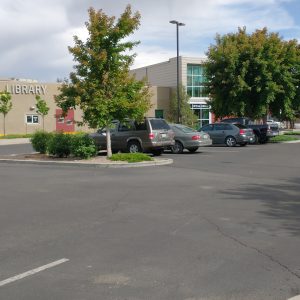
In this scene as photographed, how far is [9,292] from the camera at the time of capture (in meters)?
5.04

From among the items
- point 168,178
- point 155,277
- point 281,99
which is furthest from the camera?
point 281,99

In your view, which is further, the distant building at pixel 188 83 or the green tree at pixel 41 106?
the distant building at pixel 188 83

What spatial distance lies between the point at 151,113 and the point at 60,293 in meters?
53.6

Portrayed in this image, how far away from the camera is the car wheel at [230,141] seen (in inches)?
1170

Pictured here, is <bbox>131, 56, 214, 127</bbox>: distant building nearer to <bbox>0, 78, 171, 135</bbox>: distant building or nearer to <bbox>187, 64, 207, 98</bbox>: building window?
<bbox>187, 64, 207, 98</bbox>: building window

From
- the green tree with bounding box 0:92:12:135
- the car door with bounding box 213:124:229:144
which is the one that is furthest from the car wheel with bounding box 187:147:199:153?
the green tree with bounding box 0:92:12:135

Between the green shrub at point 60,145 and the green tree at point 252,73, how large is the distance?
1636 centimetres

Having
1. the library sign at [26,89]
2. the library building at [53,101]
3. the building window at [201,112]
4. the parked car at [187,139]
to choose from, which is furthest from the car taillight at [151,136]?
the building window at [201,112]

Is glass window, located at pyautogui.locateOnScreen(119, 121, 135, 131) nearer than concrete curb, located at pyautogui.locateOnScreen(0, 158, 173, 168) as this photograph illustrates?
No

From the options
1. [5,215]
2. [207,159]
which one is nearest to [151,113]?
[207,159]

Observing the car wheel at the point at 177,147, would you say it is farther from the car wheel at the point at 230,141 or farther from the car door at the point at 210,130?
the car door at the point at 210,130

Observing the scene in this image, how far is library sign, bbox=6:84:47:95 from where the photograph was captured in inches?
1946

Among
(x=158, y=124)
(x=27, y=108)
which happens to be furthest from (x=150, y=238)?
(x=27, y=108)

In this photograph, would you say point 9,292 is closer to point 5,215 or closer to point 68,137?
point 5,215
